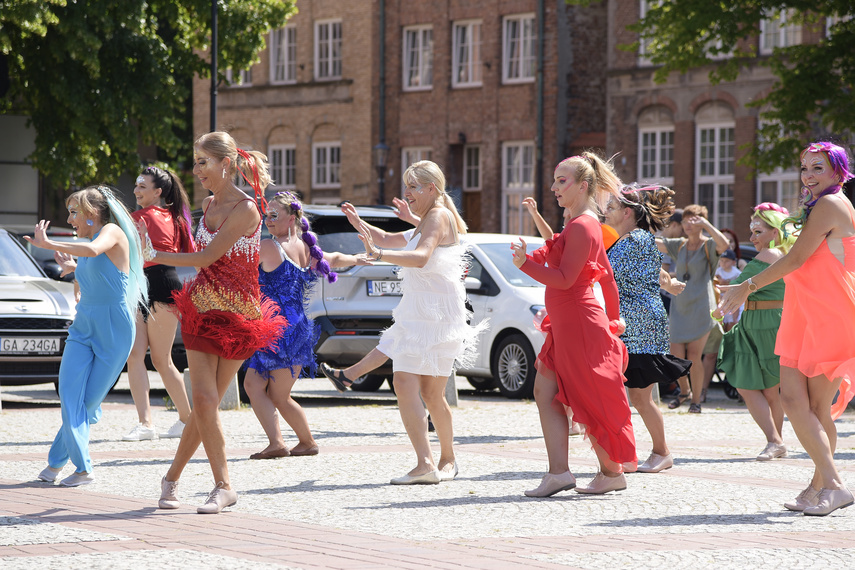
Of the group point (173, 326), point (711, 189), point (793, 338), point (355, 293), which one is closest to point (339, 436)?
point (173, 326)

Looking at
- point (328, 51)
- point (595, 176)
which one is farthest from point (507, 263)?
point (328, 51)

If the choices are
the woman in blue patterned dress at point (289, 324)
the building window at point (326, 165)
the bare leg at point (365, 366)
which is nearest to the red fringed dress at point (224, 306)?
the bare leg at point (365, 366)

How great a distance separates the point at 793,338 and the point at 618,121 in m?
30.1

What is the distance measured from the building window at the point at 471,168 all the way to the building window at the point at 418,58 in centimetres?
228

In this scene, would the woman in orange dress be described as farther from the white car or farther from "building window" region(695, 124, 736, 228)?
"building window" region(695, 124, 736, 228)

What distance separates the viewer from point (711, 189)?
3547 cm

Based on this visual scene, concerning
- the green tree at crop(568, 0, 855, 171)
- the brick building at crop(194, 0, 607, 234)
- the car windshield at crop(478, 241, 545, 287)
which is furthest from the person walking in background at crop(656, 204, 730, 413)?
the brick building at crop(194, 0, 607, 234)

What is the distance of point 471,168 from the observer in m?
41.1

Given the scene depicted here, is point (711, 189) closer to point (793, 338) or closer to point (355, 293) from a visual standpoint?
point (355, 293)

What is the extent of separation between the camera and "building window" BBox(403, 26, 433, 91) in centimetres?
4134

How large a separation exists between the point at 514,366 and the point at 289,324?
226 inches

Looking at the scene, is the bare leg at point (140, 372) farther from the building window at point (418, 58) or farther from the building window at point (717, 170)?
the building window at point (418, 58)

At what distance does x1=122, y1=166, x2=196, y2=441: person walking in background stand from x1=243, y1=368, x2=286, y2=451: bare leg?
879 mm

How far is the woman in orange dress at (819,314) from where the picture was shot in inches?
290
